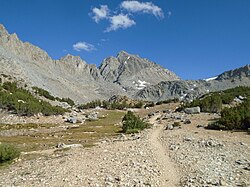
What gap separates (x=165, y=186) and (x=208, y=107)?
230ft

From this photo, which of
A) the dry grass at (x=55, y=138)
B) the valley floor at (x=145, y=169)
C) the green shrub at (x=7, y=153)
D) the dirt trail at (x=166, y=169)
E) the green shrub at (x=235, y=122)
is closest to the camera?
the valley floor at (x=145, y=169)

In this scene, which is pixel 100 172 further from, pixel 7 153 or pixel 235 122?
pixel 235 122

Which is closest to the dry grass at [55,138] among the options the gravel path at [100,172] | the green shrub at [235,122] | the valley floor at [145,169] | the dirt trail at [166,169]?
the valley floor at [145,169]

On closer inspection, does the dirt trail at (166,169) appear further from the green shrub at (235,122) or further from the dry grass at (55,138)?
the green shrub at (235,122)

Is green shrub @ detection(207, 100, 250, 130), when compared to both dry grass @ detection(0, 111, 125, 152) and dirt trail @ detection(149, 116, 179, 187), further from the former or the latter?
dry grass @ detection(0, 111, 125, 152)

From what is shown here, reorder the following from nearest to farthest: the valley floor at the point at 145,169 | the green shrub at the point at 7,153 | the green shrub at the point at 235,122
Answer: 1. the valley floor at the point at 145,169
2. the green shrub at the point at 7,153
3. the green shrub at the point at 235,122

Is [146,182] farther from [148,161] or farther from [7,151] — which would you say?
[7,151]

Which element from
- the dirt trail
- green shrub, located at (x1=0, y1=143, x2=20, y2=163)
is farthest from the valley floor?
green shrub, located at (x1=0, y1=143, x2=20, y2=163)

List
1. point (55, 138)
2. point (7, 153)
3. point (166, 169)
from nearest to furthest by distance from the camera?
point (166, 169), point (7, 153), point (55, 138)

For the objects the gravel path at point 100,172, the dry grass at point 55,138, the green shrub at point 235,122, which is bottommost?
the gravel path at point 100,172

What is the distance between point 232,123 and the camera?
48.2 metres

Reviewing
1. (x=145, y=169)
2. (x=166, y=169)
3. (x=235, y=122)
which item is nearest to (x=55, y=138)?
(x=235, y=122)

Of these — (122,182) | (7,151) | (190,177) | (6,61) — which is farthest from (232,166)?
(6,61)

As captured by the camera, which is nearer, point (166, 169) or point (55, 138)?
point (166, 169)
